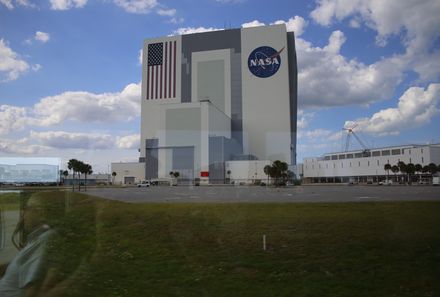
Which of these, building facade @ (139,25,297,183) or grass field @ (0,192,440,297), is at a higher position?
building facade @ (139,25,297,183)

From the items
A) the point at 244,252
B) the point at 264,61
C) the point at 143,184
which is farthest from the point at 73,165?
the point at 264,61

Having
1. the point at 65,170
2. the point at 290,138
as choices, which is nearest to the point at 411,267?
the point at 290,138

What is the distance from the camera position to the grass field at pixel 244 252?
16.0ft

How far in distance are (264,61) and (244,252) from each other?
2771 inches

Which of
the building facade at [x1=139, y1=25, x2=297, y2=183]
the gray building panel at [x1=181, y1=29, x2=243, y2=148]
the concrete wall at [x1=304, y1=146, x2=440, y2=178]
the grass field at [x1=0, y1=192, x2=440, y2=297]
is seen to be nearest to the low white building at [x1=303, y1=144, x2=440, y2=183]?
the concrete wall at [x1=304, y1=146, x2=440, y2=178]

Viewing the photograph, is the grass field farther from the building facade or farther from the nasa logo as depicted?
the nasa logo

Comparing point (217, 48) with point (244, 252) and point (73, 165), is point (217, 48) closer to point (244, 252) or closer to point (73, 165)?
point (73, 165)

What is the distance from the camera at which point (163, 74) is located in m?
80.6

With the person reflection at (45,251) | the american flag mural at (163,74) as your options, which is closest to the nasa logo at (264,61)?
the american flag mural at (163,74)

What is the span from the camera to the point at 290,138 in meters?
8.02

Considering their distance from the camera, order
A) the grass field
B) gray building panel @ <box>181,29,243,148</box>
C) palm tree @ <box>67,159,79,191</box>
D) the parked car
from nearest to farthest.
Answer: the grass field → palm tree @ <box>67,159,79,191</box> → the parked car → gray building panel @ <box>181,29,243,148</box>

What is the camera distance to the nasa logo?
65.4 metres

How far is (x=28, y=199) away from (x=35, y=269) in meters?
1.06

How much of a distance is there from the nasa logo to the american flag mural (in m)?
17.0
